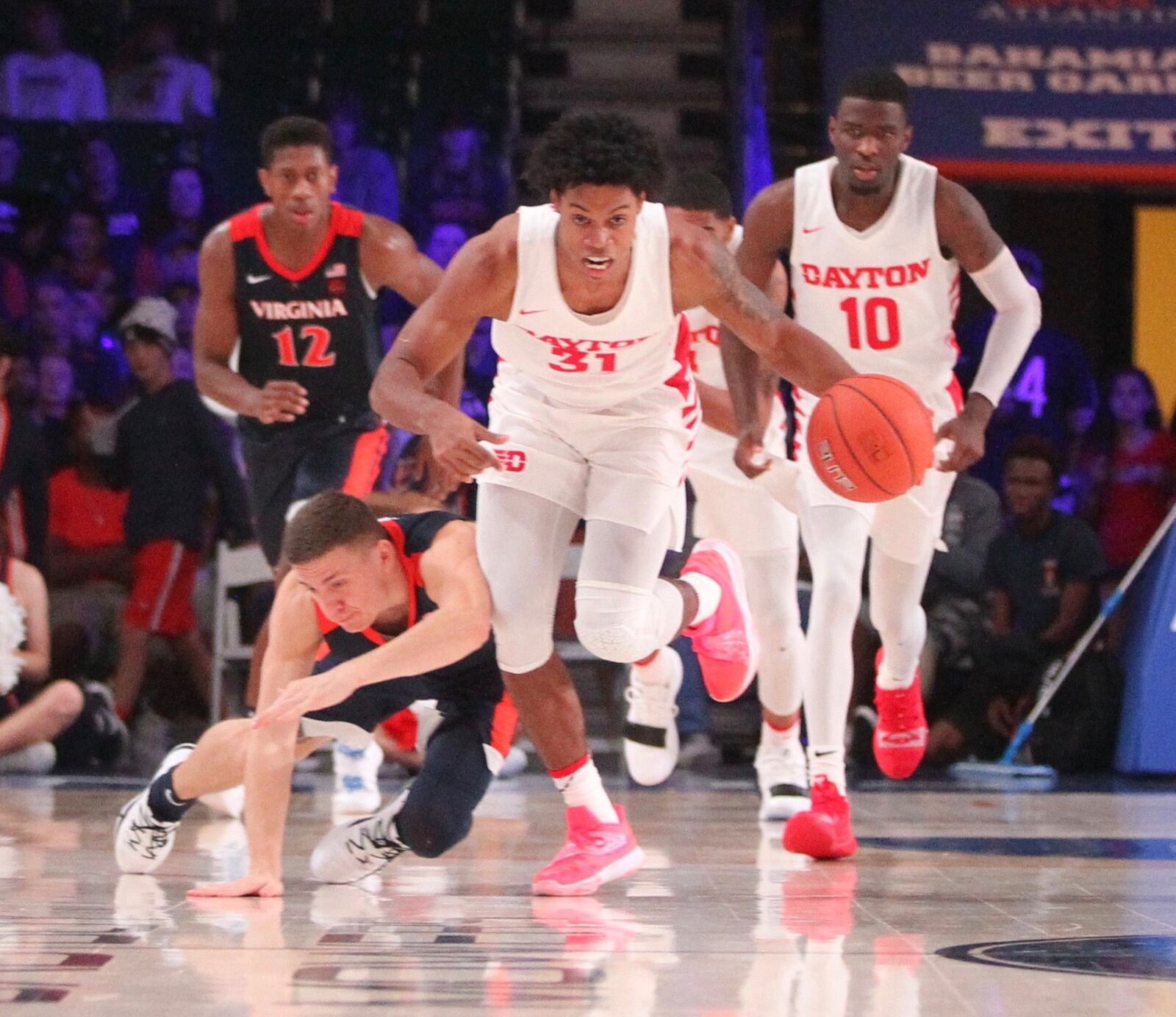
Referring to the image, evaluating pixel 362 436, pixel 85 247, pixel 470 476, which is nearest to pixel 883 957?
pixel 470 476

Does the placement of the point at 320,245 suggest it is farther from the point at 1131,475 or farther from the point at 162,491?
the point at 1131,475

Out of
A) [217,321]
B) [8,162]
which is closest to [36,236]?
[8,162]

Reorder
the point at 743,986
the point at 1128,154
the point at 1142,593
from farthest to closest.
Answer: the point at 1128,154
the point at 1142,593
the point at 743,986

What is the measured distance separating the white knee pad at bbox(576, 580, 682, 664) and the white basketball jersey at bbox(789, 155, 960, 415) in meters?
1.04

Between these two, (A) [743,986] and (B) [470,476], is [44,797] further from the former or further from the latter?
(A) [743,986]

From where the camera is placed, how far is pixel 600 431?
4.46m

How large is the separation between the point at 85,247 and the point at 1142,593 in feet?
17.2

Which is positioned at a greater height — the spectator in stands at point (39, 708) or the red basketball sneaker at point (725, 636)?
the red basketball sneaker at point (725, 636)

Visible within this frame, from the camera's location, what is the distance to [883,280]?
5164mm

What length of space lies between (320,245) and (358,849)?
213cm

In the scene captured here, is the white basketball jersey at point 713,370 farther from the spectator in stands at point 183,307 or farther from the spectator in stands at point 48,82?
the spectator in stands at point 48,82

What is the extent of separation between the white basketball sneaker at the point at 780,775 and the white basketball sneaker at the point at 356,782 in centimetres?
122

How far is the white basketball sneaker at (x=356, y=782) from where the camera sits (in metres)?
6.07

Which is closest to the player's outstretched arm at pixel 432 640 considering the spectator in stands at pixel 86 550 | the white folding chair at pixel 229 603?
the white folding chair at pixel 229 603
